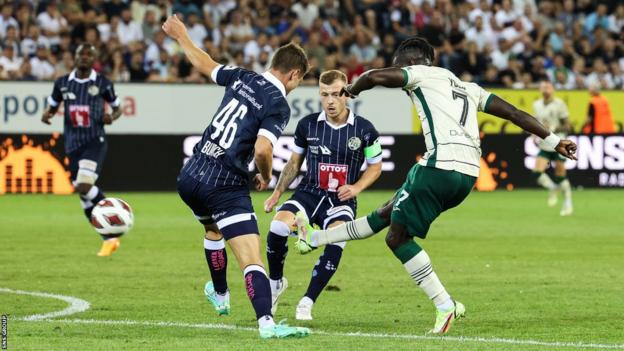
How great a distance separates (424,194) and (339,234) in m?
0.94

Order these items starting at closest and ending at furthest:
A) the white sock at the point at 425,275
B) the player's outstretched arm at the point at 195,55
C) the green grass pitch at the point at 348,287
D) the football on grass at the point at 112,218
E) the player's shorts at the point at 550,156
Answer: the green grass pitch at the point at 348,287 < the white sock at the point at 425,275 < the player's outstretched arm at the point at 195,55 < the football on grass at the point at 112,218 < the player's shorts at the point at 550,156

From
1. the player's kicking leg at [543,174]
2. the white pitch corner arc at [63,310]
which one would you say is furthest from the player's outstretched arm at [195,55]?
the player's kicking leg at [543,174]

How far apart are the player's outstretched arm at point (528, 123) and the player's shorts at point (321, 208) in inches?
67.7

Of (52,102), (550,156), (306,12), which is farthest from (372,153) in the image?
(306,12)

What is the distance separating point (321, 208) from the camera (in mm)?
10250

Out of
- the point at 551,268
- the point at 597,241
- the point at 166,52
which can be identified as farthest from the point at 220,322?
the point at 166,52

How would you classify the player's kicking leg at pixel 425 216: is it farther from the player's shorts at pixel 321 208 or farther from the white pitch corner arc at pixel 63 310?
the white pitch corner arc at pixel 63 310

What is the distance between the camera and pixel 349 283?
1239cm

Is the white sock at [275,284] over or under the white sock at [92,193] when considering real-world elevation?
over

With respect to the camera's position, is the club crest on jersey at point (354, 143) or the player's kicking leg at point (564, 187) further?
the player's kicking leg at point (564, 187)

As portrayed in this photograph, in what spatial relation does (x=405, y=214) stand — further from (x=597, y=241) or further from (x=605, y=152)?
(x=605, y=152)

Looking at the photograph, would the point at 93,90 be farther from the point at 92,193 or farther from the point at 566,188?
the point at 566,188

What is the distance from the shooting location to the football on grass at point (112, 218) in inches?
549

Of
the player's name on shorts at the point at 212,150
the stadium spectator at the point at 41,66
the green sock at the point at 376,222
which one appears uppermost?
the player's name on shorts at the point at 212,150
